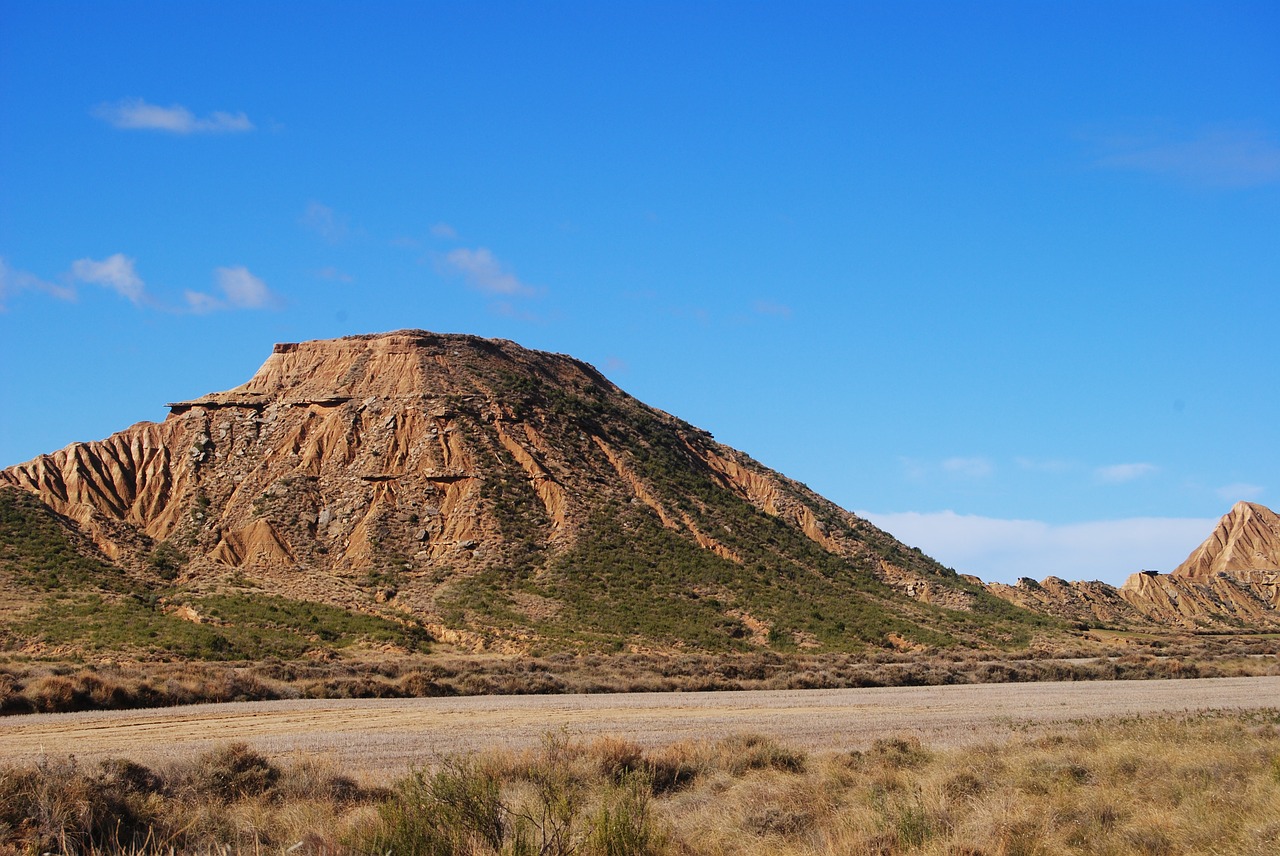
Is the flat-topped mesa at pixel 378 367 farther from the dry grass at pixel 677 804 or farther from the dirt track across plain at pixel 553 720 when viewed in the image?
the dry grass at pixel 677 804

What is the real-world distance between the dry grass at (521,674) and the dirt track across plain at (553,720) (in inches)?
71.2

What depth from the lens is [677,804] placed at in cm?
1402

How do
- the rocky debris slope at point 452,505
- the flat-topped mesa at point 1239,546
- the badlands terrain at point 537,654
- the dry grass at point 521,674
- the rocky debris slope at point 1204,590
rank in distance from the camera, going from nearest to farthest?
the badlands terrain at point 537,654 → the dry grass at point 521,674 → the rocky debris slope at point 452,505 → the rocky debris slope at point 1204,590 → the flat-topped mesa at point 1239,546

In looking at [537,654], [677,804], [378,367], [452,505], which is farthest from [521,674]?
[378,367]

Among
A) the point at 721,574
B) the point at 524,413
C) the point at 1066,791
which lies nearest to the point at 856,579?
the point at 721,574

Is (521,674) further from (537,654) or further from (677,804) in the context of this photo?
(677,804)

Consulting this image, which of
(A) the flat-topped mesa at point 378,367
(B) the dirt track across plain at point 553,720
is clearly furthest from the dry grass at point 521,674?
(A) the flat-topped mesa at point 378,367

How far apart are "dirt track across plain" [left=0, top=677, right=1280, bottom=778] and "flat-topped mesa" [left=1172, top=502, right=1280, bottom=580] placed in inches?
4160

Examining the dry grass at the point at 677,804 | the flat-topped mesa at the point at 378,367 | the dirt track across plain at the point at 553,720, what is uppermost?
the flat-topped mesa at the point at 378,367

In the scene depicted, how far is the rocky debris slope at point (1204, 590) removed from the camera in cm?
10162

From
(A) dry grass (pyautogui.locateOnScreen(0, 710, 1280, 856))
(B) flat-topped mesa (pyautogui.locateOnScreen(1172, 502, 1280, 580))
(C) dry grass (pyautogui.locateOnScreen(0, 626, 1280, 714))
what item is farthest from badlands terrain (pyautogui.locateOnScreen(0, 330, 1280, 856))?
(B) flat-topped mesa (pyautogui.locateOnScreen(1172, 502, 1280, 580))

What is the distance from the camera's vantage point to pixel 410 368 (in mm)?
81000

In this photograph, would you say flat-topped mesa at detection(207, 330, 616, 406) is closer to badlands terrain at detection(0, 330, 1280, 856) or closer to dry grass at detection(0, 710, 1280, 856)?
badlands terrain at detection(0, 330, 1280, 856)

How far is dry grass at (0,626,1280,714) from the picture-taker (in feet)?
95.7
